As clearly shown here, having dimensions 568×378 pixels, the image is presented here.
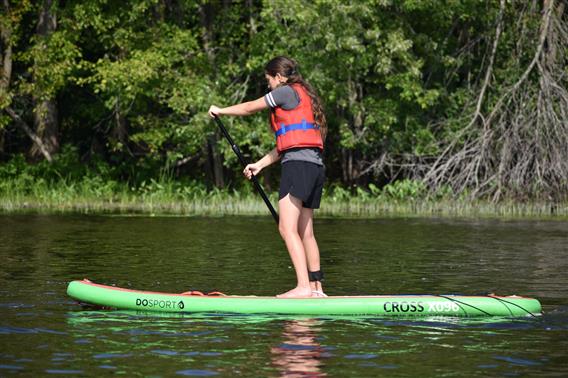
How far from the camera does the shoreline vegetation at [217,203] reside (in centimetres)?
2230

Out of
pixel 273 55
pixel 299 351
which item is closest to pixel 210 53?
pixel 273 55

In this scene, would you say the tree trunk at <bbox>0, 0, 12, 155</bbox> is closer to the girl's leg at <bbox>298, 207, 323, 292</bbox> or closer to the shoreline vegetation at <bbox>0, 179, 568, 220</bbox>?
the shoreline vegetation at <bbox>0, 179, 568, 220</bbox>

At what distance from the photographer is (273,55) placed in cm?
2489

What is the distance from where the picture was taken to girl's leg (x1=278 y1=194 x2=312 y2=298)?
31.8ft

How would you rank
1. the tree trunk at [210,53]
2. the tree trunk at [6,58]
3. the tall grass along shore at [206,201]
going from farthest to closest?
1. the tree trunk at [6,58]
2. the tree trunk at [210,53]
3. the tall grass along shore at [206,201]

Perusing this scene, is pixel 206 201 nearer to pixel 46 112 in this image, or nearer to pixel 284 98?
pixel 46 112

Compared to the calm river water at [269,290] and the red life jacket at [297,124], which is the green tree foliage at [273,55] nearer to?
the calm river water at [269,290]

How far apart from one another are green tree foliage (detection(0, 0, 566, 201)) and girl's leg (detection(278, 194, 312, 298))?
14.2 m

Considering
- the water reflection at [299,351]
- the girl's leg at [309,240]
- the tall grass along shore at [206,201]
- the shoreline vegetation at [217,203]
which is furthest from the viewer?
the tall grass along shore at [206,201]

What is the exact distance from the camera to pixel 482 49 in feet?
87.4

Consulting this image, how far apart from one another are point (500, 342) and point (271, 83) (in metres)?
2.77

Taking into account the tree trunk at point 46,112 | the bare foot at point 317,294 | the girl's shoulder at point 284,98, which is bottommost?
the bare foot at point 317,294

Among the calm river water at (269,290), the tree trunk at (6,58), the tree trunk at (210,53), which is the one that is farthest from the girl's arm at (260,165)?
the tree trunk at (6,58)

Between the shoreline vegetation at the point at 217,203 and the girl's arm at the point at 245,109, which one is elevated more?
the girl's arm at the point at 245,109
